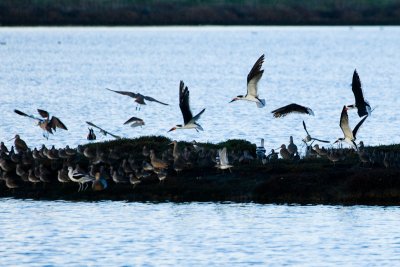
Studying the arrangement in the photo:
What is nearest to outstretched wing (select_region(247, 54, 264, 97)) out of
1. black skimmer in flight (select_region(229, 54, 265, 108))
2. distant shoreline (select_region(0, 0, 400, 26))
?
black skimmer in flight (select_region(229, 54, 265, 108))

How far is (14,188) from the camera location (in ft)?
93.6

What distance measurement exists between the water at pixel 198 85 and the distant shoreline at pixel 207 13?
320 centimetres

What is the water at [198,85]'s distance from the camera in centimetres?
4875

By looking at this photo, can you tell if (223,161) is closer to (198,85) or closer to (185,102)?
(185,102)

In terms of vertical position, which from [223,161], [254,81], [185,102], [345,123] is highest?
[254,81]

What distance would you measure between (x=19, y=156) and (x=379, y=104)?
121ft

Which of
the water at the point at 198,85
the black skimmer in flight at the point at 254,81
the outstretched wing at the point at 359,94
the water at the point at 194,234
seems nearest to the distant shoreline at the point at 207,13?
the water at the point at 198,85

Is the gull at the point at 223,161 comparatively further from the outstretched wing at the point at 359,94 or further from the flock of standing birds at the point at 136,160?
the outstretched wing at the point at 359,94

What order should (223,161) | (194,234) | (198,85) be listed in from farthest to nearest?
(198,85) < (223,161) < (194,234)

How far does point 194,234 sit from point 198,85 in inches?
2308

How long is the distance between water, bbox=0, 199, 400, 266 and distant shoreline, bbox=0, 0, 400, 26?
407 ft

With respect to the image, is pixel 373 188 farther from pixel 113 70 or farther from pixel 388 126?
pixel 113 70

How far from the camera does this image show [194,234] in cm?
2517

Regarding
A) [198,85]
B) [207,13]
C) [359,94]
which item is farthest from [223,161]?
[207,13]
